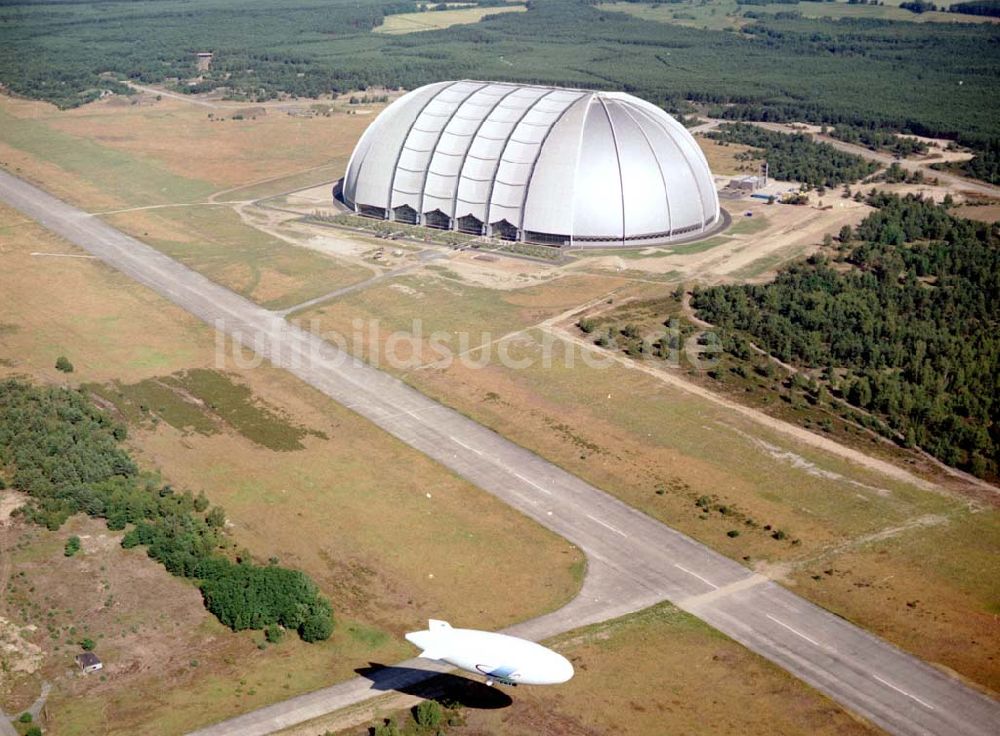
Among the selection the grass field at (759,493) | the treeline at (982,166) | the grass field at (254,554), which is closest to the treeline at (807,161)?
the treeline at (982,166)

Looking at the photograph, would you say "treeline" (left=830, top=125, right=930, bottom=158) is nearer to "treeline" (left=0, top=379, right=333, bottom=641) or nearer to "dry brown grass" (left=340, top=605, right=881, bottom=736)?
"treeline" (left=0, top=379, right=333, bottom=641)

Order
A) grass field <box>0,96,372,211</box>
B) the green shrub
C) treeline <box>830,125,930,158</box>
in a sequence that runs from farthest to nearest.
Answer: treeline <box>830,125,930,158</box>
grass field <box>0,96,372,211</box>
the green shrub

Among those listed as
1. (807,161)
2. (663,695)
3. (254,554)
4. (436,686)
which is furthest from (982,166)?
(436,686)

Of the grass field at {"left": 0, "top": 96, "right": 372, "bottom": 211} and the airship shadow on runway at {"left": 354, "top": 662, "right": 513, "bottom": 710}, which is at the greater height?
the grass field at {"left": 0, "top": 96, "right": 372, "bottom": 211}

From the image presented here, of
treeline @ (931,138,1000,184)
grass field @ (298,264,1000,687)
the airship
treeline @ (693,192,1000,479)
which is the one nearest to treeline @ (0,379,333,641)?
the airship

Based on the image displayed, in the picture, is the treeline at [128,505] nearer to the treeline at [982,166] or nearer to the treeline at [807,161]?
the treeline at [807,161]

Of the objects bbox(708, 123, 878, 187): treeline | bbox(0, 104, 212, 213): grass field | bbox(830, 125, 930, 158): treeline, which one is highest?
bbox(830, 125, 930, 158): treeline

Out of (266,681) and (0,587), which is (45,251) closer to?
(0,587)

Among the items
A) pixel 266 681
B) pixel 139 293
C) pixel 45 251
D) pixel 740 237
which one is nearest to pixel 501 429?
pixel 266 681

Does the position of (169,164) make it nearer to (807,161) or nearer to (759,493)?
(807,161)
